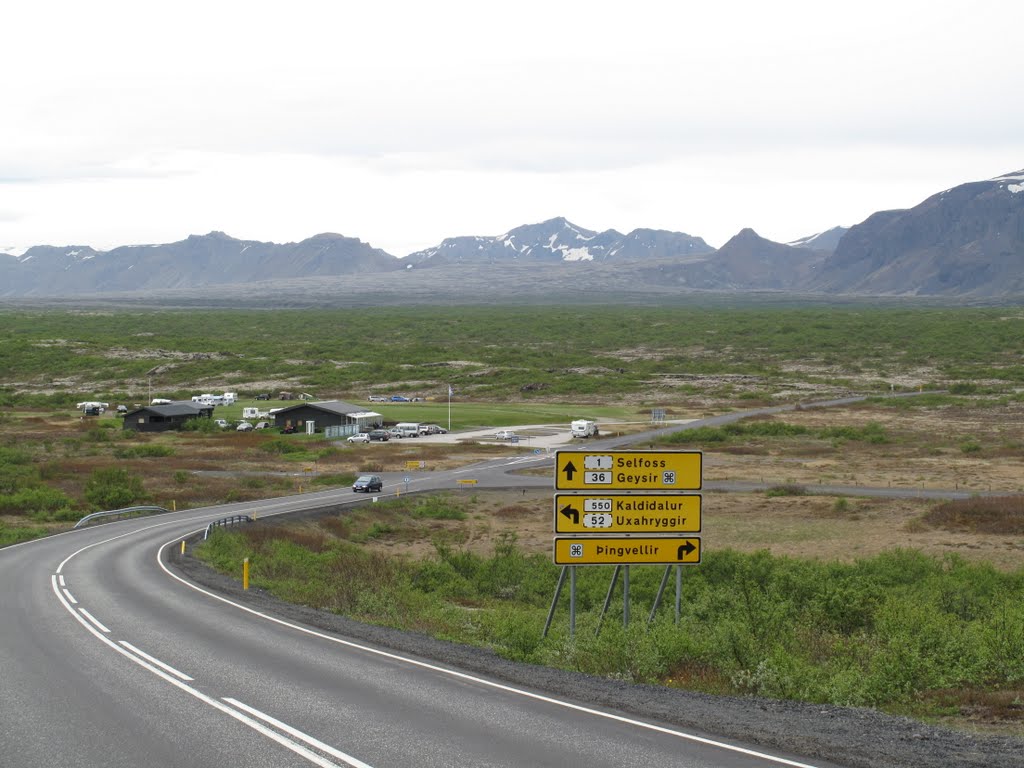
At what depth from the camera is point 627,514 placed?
825 inches

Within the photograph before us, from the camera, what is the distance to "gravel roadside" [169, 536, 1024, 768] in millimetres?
11953

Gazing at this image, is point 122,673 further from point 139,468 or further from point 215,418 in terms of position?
point 215,418

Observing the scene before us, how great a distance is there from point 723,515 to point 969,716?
1552 inches

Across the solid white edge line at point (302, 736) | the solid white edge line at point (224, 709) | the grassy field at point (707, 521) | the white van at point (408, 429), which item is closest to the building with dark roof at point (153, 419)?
the grassy field at point (707, 521)

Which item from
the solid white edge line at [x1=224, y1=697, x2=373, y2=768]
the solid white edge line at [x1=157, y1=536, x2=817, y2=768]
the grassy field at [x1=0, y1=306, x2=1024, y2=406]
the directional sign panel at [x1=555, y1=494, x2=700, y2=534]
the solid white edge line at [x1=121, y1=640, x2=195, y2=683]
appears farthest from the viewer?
the grassy field at [x1=0, y1=306, x2=1024, y2=406]

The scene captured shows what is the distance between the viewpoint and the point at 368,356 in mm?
183250

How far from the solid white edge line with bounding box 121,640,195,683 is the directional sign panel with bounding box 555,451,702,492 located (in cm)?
805

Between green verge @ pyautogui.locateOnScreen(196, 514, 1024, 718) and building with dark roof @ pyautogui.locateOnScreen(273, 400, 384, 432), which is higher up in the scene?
green verge @ pyautogui.locateOnScreen(196, 514, 1024, 718)

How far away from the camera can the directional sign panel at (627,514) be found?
20.5m

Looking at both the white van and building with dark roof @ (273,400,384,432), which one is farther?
building with dark roof @ (273,400,384,432)

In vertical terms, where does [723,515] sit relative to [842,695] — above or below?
below

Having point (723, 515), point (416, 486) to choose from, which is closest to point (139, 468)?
point (416, 486)

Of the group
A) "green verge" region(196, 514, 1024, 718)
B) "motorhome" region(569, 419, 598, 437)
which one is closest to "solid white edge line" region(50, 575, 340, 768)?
"green verge" region(196, 514, 1024, 718)

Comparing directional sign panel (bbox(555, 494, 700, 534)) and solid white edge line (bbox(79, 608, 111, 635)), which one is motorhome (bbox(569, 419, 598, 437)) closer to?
solid white edge line (bbox(79, 608, 111, 635))
